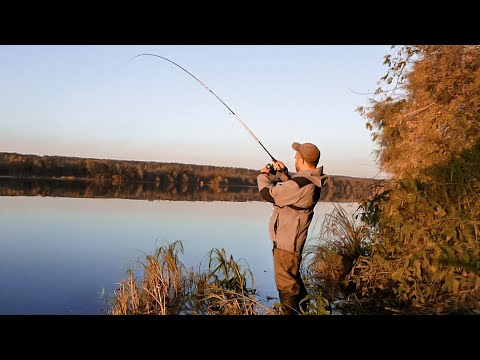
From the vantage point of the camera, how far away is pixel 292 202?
448 cm

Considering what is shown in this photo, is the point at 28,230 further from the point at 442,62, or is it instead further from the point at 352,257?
the point at 442,62

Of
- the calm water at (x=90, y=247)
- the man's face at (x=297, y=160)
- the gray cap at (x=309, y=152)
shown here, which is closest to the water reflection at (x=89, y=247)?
the calm water at (x=90, y=247)

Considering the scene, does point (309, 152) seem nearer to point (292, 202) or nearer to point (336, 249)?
point (292, 202)

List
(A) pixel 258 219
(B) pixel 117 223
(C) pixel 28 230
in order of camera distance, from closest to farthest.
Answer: (C) pixel 28 230, (B) pixel 117 223, (A) pixel 258 219

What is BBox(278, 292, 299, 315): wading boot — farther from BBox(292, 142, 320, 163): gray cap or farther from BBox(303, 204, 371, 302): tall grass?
BBox(303, 204, 371, 302): tall grass

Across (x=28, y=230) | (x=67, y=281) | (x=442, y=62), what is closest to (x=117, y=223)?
(x=28, y=230)

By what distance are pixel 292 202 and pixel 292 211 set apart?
0.38ft

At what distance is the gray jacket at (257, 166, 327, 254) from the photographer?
14.6ft

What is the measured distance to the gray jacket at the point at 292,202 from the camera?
4465 mm

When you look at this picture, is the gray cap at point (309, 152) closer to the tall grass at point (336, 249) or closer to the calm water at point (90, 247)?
the calm water at point (90, 247)
